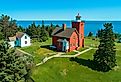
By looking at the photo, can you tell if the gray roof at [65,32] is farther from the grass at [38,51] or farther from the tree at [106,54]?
the tree at [106,54]

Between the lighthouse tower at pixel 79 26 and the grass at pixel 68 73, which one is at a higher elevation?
the lighthouse tower at pixel 79 26

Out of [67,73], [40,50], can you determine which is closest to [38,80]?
[67,73]

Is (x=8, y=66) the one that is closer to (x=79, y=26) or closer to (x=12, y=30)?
(x=79, y=26)

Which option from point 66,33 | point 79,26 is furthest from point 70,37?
point 79,26

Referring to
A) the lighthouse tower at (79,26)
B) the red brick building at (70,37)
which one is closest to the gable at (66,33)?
the red brick building at (70,37)

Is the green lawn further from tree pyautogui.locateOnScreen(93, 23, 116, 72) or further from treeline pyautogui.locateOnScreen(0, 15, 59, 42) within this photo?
treeline pyautogui.locateOnScreen(0, 15, 59, 42)
